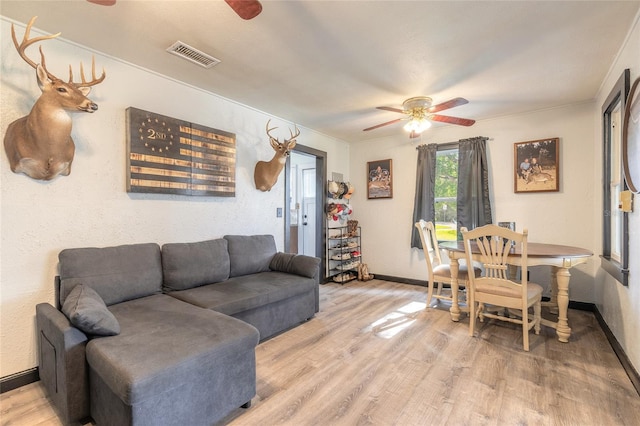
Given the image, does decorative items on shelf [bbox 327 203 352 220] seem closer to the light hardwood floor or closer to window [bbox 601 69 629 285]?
the light hardwood floor

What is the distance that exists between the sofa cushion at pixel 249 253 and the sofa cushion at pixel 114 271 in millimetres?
738

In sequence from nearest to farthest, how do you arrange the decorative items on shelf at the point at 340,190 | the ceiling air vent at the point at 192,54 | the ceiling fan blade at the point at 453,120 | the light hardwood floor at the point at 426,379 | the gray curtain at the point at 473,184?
the light hardwood floor at the point at 426,379 → the ceiling air vent at the point at 192,54 → the ceiling fan blade at the point at 453,120 → the gray curtain at the point at 473,184 → the decorative items on shelf at the point at 340,190

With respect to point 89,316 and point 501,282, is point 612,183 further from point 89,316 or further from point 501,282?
point 89,316

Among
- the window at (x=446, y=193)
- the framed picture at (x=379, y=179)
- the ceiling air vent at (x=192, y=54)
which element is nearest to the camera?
the ceiling air vent at (x=192, y=54)

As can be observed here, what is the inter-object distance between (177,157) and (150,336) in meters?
1.79

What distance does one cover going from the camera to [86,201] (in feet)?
7.64

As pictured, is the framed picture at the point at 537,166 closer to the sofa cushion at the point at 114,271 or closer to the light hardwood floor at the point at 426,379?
the light hardwood floor at the point at 426,379

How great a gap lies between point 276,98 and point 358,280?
10.6 ft

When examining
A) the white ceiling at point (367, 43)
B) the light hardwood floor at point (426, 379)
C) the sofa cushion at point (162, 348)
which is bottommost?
the light hardwood floor at point (426, 379)

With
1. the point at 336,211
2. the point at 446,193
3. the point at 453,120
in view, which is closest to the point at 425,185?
the point at 446,193

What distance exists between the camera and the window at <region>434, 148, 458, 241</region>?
14.6 ft

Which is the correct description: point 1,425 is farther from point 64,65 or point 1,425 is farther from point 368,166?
point 368,166

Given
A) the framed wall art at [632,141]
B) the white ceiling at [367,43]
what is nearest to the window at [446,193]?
the white ceiling at [367,43]

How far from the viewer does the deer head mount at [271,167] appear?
352 centimetres
